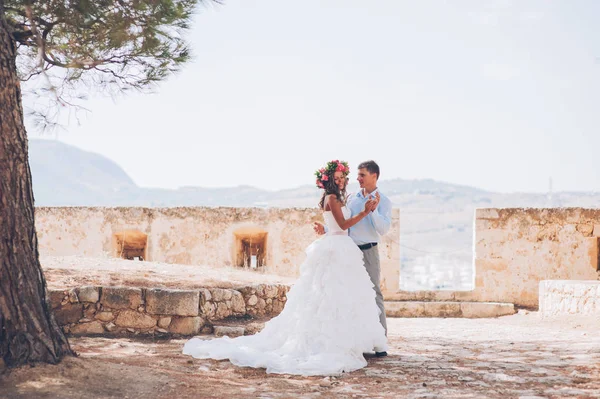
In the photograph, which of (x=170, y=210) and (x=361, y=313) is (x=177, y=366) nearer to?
(x=361, y=313)

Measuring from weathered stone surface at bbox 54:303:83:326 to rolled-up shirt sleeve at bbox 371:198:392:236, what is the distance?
3359 millimetres

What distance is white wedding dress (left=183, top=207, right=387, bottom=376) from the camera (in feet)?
18.1

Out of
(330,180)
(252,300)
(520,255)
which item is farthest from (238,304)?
(520,255)

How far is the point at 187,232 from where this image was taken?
14.0m

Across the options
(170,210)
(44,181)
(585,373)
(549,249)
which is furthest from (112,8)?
(44,181)

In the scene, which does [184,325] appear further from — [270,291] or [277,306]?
[277,306]

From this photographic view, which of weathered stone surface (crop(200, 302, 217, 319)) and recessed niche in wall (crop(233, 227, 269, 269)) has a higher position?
recessed niche in wall (crop(233, 227, 269, 269))

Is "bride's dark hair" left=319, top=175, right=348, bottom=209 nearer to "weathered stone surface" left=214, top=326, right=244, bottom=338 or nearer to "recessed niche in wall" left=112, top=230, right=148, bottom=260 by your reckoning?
"weathered stone surface" left=214, top=326, right=244, bottom=338

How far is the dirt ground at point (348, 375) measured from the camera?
4480 millimetres

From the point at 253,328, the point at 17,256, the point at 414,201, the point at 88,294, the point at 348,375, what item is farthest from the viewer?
the point at 414,201

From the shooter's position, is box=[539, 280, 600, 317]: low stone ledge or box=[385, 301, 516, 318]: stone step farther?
box=[385, 301, 516, 318]: stone step

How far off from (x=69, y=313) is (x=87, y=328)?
251 millimetres

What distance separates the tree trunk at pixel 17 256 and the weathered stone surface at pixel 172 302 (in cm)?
244

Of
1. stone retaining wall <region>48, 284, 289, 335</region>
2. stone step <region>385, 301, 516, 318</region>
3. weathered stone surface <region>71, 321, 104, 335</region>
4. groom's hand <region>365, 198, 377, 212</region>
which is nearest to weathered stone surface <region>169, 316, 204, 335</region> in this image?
stone retaining wall <region>48, 284, 289, 335</region>
